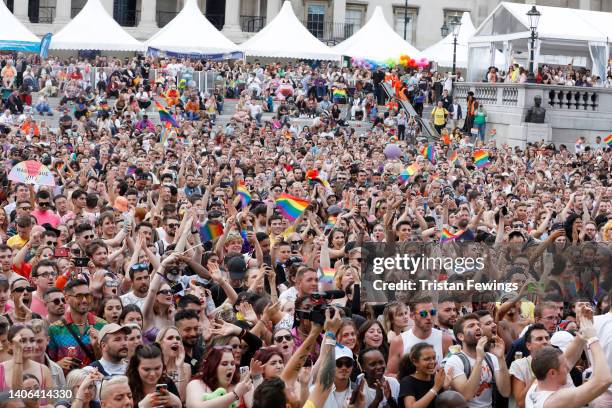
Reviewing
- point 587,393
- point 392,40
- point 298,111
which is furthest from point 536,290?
point 392,40

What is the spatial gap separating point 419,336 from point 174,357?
6.39 feet

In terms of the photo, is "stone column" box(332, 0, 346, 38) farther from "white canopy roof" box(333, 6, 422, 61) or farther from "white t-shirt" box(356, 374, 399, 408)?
"white t-shirt" box(356, 374, 399, 408)

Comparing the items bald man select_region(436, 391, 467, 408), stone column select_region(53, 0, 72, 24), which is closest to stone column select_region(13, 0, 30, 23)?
stone column select_region(53, 0, 72, 24)

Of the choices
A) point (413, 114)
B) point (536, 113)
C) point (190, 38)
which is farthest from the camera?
point (413, 114)

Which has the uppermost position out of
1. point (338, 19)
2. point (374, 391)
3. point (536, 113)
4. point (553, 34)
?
point (338, 19)

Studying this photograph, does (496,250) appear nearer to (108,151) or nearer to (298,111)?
(108,151)

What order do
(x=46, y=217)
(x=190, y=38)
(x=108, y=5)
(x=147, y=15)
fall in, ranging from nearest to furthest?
(x=46, y=217), (x=190, y=38), (x=108, y=5), (x=147, y=15)

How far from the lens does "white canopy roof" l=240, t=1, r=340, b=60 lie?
124 feet

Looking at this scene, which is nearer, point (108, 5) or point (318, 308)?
point (318, 308)

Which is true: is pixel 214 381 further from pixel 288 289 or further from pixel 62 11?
pixel 62 11

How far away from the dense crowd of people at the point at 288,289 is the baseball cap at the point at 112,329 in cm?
4

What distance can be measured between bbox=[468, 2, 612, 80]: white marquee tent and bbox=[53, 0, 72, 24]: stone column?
2711 centimetres

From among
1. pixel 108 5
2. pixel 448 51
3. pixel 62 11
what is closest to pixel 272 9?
pixel 108 5

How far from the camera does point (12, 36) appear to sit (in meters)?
36.7
